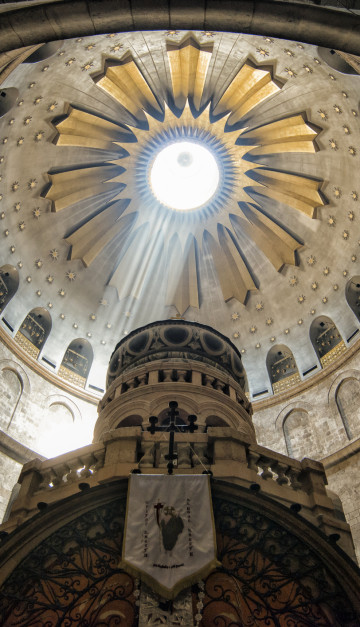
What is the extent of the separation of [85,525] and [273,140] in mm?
19558

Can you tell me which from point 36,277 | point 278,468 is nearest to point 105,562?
point 278,468

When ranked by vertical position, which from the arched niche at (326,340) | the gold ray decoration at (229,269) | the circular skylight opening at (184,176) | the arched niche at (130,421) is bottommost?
the arched niche at (130,421)

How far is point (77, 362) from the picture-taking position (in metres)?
23.2

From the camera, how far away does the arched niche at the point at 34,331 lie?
21028 mm

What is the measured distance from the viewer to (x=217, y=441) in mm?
9531

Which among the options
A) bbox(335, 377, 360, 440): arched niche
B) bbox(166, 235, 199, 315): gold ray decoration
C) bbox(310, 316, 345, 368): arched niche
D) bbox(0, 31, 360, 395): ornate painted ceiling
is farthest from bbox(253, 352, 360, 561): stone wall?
bbox(166, 235, 199, 315): gold ray decoration

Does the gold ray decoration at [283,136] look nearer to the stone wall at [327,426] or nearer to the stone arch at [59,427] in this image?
the stone wall at [327,426]

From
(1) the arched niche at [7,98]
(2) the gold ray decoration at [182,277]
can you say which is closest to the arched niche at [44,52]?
(1) the arched niche at [7,98]

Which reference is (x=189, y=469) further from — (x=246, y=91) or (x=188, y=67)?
(x=246, y=91)

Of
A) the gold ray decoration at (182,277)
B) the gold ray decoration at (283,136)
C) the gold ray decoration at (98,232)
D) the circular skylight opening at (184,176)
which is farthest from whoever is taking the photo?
the circular skylight opening at (184,176)

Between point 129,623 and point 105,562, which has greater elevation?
point 105,562

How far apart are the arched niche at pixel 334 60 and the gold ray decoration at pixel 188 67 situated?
4.64 m

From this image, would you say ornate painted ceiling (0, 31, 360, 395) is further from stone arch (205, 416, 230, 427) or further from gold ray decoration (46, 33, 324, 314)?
stone arch (205, 416, 230, 427)

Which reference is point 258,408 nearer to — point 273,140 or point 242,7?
point 273,140
